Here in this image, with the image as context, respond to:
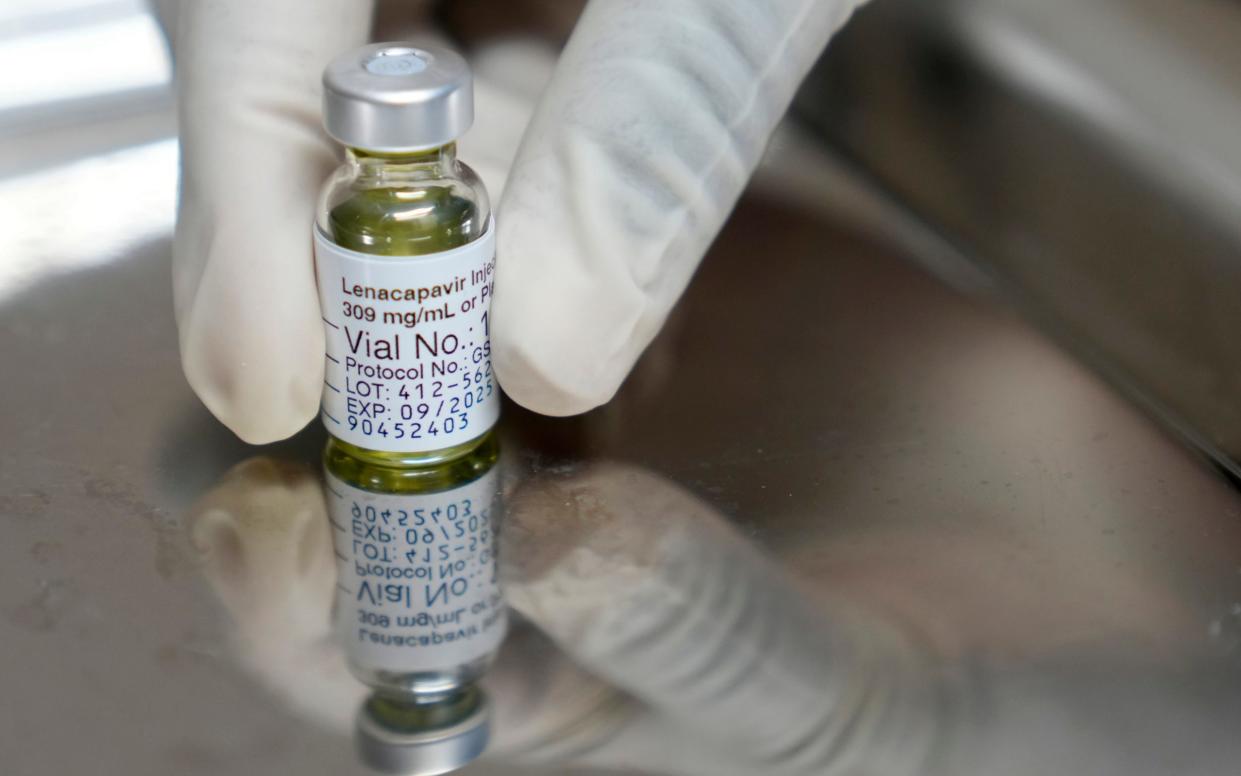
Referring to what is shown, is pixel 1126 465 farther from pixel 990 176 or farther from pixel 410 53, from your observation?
pixel 410 53

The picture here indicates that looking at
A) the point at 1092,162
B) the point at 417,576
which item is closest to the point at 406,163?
the point at 417,576

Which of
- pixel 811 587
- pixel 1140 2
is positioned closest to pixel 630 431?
pixel 811 587

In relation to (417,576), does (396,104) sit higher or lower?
higher

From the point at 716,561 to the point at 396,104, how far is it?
0.73ft

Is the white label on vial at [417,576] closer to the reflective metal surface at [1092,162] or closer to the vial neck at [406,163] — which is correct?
the vial neck at [406,163]

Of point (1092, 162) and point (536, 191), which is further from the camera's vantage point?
point (1092, 162)

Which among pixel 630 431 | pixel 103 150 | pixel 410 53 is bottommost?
pixel 103 150

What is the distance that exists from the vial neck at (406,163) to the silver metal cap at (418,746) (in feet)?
0.70

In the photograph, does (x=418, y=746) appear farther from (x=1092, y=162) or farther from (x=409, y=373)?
(x=1092, y=162)

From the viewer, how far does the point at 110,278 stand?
0.81 meters

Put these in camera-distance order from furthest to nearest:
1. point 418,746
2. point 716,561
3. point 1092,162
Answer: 1. point 1092,162
2. point 716,561
3. point 418,746

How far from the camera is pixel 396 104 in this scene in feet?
1.82

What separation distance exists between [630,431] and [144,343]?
0.84ft

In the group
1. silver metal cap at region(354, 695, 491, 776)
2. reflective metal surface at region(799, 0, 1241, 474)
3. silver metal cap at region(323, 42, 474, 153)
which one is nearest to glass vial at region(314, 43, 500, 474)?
silver metal cap at region(323, 42, 474, 153)
